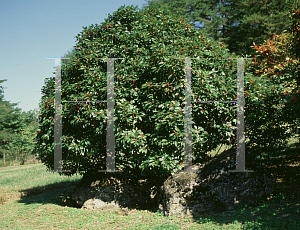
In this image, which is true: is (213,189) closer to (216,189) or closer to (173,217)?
(216,189)

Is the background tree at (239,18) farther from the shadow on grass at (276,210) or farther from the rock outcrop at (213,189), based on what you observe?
the rock outcrop at (213,189)

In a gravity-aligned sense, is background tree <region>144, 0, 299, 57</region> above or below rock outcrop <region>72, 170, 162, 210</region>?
above

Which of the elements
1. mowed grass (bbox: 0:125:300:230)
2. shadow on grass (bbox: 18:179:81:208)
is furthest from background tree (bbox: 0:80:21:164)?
mowed grass (bbox: 0:125:300:230)

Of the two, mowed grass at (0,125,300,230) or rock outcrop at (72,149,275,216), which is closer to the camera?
mowed grass at (0,125,300,230)

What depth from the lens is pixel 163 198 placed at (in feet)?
24.4

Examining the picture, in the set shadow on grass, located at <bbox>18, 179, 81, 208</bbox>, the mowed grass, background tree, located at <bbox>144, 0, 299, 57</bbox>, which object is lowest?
shadow on grass, located at <bbox>18, 179, 81, 208</bbox>

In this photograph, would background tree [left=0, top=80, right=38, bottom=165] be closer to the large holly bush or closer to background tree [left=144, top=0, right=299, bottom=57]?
background tree [left=144, top=0, right=299, bottom=57]

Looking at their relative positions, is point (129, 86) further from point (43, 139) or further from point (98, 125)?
point (43, 139)

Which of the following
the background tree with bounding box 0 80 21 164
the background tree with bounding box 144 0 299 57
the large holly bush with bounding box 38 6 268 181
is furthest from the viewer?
the background tree with bounding box 0 80 21 164

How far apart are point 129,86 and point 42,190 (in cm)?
827

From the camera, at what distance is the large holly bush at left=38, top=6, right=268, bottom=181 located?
705cm

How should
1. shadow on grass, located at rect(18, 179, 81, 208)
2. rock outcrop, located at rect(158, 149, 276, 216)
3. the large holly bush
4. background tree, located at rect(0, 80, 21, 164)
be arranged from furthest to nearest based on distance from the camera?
background tree, located at rect(0, 80, 21, 164), shadow on grass, located at rect(18, 179, 81, 208), the large holly bush, rock outcrop, located at rect(158, 149, 276, 216)

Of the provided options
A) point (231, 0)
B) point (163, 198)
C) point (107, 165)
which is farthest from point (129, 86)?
point (231, 0)

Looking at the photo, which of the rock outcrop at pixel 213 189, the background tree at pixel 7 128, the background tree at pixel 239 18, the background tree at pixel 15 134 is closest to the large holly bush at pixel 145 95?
the rock outcrop at pixel 213 189
